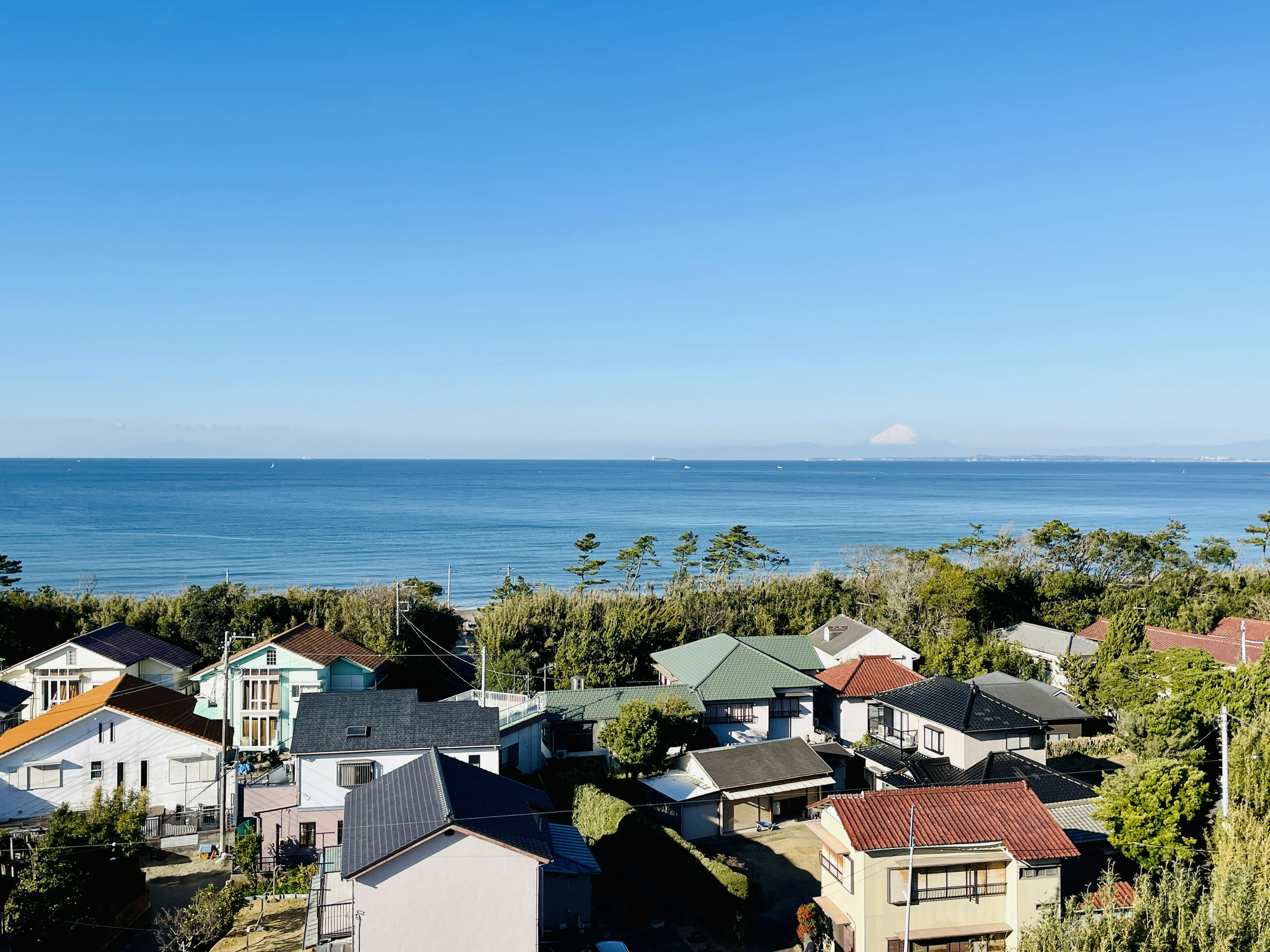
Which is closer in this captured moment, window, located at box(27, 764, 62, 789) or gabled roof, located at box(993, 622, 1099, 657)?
window, located at box(27, 764, 62, 789)

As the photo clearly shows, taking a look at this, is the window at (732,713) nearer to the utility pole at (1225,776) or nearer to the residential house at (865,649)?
the residential house at (865,649)

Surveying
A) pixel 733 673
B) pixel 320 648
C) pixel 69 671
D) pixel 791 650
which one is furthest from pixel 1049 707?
pixel 69 671

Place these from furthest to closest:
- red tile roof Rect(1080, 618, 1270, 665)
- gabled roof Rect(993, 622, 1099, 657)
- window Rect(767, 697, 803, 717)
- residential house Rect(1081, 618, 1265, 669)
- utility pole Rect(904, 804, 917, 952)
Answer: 1. gabled roof Rect(993, 622, 1099, 657)
2. red tile roof Rect(1080, 618, 1270, 665)
3. residential house Rect(1081, 618, 1265, 669)
4. window Rect(767, 697, 803, 717)
5. utility pole Rect(904, 804, 917, 952)

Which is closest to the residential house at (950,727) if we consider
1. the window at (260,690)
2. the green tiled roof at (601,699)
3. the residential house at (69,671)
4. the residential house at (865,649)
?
the residential house at (865,649)

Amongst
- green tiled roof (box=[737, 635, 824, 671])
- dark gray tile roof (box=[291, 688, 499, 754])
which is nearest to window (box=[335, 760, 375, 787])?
dark gray tile roof (box=[291, 688, 499, 754])

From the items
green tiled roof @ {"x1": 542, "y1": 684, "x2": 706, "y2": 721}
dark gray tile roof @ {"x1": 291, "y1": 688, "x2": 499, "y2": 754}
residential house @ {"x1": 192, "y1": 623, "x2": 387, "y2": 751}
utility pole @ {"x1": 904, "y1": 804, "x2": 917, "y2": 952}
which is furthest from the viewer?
green tiled roof @ {"x1": 542, "y1": 684, "x2": 706, "y2": 721}

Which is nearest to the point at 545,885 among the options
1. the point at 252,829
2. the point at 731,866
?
the point at 731,866

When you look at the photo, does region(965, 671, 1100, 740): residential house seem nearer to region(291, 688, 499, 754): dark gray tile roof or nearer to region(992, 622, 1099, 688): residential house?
region(992, 622, 1099, 688): residential house
